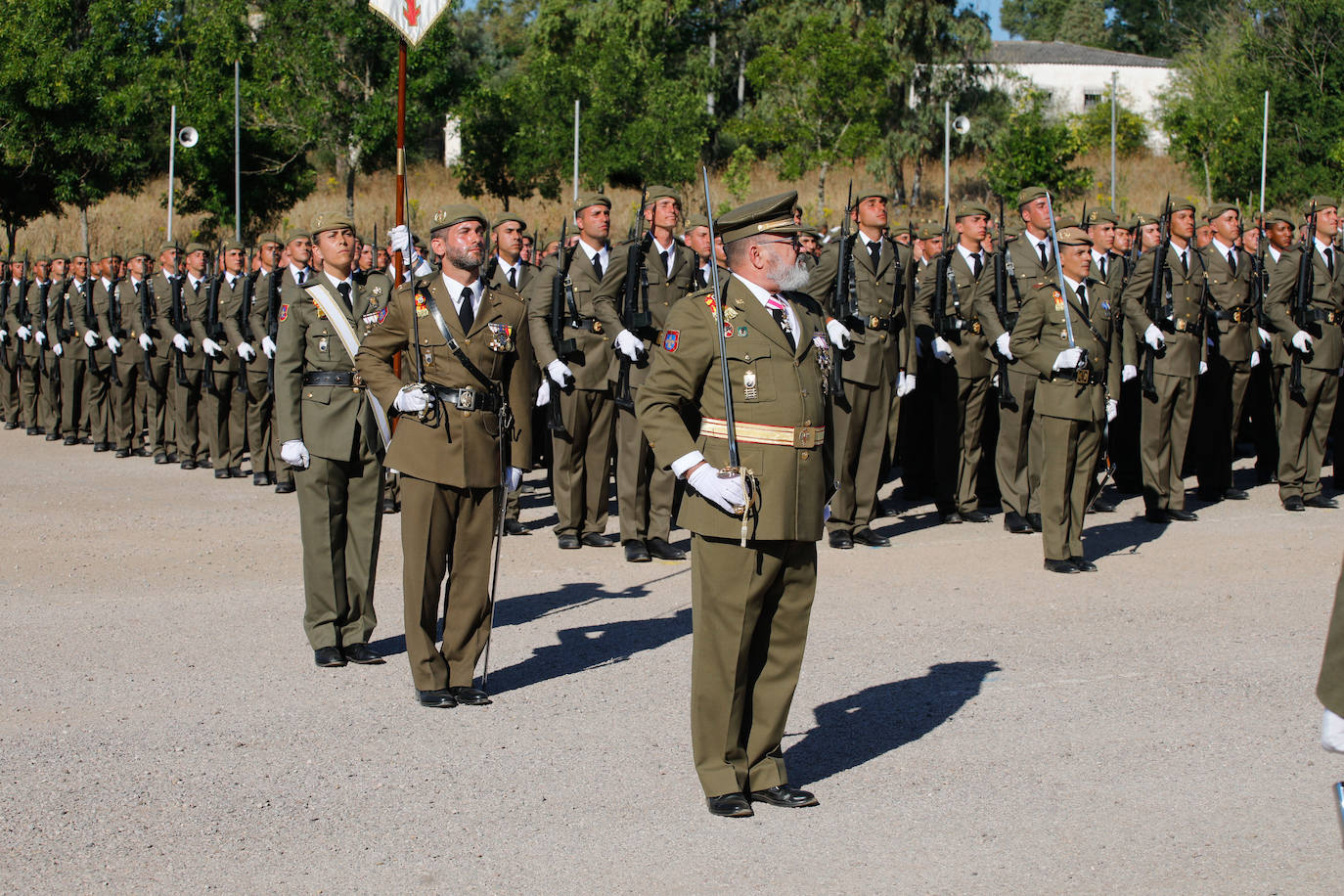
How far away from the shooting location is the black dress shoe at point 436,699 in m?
6.30

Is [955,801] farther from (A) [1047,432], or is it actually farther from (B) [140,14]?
(B) [140,14]

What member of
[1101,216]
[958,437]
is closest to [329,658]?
[958,437]

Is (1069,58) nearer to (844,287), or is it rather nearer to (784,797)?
(844,287)

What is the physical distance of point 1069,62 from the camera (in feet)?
205

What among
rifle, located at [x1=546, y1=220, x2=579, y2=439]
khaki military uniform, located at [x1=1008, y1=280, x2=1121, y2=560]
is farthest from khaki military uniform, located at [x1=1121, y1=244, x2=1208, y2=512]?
rifle, located at [x1=546, y1=220, x2=579, y2=439]

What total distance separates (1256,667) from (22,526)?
27.2 ft

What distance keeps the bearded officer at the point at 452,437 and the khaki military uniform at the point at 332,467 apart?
792 millimetres

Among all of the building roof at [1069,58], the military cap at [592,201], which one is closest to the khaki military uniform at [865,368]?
the military cap at [592,201]

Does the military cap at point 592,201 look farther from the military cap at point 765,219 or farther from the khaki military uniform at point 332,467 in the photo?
the military cap at point 765,219

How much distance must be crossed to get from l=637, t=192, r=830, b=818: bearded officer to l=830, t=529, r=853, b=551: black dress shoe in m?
5.00

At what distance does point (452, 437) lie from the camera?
627 cm

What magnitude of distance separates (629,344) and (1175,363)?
4419mm

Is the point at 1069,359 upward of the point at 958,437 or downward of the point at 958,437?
upward

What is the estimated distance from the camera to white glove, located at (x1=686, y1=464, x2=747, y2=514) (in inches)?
189
